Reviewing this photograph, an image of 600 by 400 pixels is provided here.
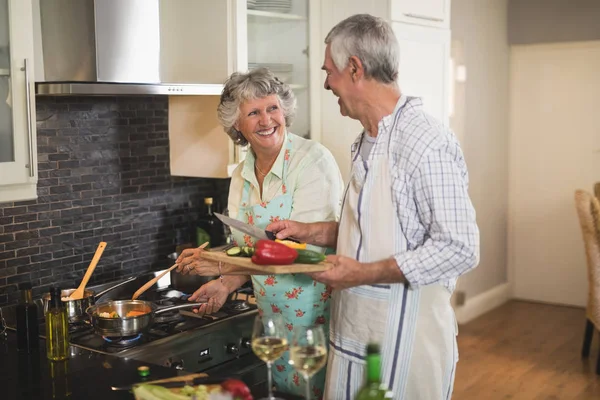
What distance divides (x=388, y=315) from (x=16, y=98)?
1348 mm

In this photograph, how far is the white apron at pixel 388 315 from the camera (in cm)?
209

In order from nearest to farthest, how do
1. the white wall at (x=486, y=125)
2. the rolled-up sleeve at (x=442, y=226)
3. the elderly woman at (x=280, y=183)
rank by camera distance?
1. the rolled-up sleeve at (x=442, y=226)
2. the elderly woman at (x=280, y=183)
3. the white wall at (x=486, y=125)

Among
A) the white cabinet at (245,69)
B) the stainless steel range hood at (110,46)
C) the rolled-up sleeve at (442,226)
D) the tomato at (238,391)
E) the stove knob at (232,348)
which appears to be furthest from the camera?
the white cabinet at (245,69)

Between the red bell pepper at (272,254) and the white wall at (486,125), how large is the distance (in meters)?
4.10

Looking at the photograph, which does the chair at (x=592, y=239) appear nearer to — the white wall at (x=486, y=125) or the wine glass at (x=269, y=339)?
the white wall at (x=486, y=125)

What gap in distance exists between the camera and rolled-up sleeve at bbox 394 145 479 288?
194cm

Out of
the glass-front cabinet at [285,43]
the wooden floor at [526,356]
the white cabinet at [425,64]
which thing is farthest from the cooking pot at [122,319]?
the wooden floor at [526,356]

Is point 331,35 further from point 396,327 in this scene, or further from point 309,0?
point 309,0

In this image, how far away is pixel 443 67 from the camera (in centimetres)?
393

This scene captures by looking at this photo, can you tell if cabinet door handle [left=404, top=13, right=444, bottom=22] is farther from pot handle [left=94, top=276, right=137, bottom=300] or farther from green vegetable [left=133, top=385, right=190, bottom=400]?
green vegetable [left=133, top=385, right=190, bottom=400]

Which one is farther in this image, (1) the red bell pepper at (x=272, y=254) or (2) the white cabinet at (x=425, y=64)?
(2) the white cabinet at (x=425, y=64)

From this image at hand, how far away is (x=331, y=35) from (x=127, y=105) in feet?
4.81

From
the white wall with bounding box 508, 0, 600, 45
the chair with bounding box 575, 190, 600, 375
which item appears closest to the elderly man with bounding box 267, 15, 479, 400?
the chair with bounding box 575, 190, 600, 375

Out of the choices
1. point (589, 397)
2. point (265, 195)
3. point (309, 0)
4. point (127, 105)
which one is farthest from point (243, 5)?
point (589, 397)
